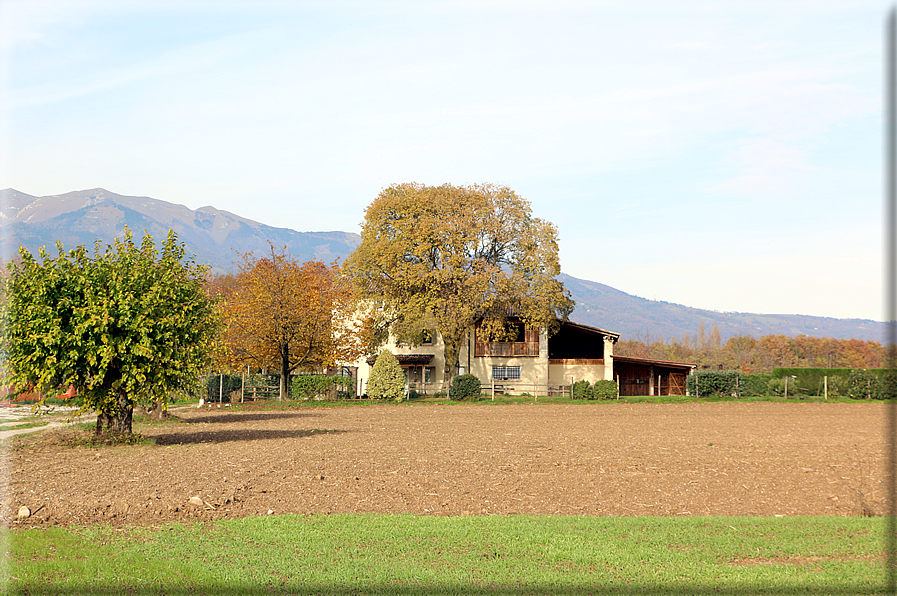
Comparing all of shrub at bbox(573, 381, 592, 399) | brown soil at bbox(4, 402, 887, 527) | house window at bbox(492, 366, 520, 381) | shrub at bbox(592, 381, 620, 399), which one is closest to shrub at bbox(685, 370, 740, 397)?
shrub at bbox(592, 381, 620, 399)

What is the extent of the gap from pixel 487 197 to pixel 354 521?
37149 mm

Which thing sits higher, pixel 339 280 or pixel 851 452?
pixel 339 280

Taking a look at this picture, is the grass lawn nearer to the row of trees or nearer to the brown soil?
the brown soil

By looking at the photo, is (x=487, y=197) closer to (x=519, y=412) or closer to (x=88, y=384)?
(x=519, y=412)

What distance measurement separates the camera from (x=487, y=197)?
147 feet

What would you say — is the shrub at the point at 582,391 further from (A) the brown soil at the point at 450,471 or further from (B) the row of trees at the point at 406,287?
(A) the brown soil at the point at 450,471

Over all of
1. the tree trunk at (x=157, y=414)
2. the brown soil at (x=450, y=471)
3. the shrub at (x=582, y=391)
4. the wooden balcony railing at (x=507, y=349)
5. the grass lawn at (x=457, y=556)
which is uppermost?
the wooden balcony railing at (x=507, y=349)

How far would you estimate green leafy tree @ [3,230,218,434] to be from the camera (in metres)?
16.4

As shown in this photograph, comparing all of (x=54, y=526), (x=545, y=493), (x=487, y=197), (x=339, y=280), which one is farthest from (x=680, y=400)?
(x=54, y=526)

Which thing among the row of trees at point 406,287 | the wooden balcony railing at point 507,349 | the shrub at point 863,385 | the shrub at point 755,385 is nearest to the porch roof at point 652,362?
the shrub at point 755,385

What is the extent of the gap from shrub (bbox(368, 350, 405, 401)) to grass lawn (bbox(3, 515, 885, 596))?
3201cm

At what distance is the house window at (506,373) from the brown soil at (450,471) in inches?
1008

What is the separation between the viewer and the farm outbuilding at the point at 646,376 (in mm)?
52625

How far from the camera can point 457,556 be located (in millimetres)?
7527
